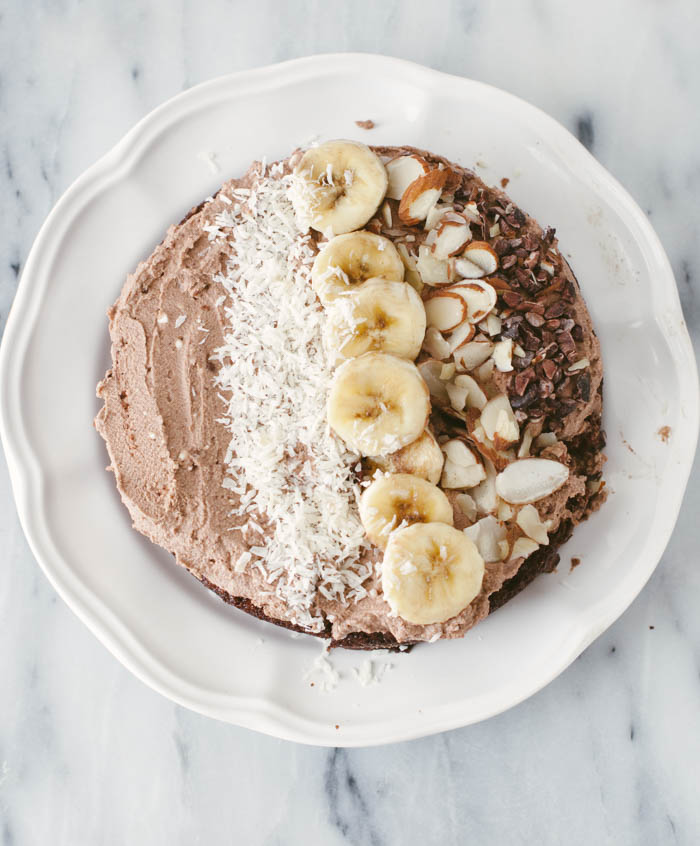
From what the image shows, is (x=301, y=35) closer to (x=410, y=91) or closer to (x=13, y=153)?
(x=410, y=91)

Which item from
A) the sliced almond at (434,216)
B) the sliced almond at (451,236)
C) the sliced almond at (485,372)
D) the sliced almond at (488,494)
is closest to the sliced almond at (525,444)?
the sliced almond at (488,494)

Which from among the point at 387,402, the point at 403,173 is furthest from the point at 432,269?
the point at 387,402

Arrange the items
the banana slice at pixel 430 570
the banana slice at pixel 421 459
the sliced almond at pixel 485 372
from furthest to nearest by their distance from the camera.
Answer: the sliced almond at pixel 485 372 → the banana slice at pixel 421 459 → the banana slice at pixel 430 570

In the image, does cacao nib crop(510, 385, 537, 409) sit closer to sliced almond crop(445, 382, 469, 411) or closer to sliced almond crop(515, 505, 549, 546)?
sliced almond crop(445, 382, 469, 411)

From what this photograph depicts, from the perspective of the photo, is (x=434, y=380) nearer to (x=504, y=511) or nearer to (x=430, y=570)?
(x=504, y=511)

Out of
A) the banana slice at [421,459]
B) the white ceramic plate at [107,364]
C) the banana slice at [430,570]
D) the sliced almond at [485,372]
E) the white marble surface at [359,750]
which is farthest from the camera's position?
the white marble surface at [359,750]

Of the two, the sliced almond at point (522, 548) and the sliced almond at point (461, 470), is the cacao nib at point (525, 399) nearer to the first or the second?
the sliced almond at point (461, 470)

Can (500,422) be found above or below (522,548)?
above
